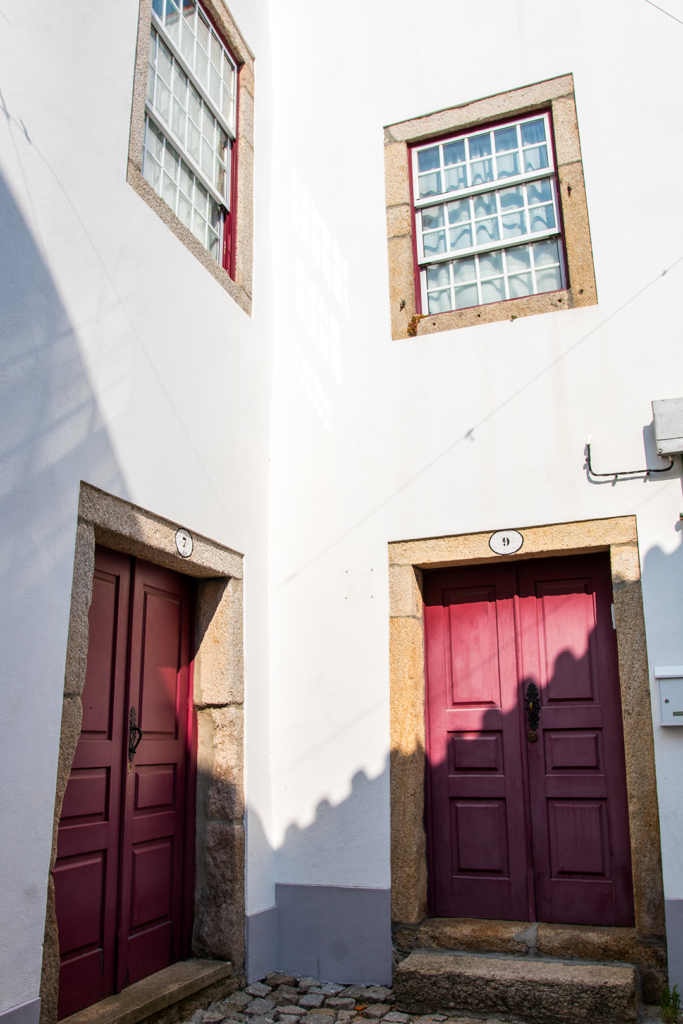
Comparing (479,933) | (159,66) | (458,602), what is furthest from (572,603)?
(159,66)

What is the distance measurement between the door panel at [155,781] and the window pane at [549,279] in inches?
106

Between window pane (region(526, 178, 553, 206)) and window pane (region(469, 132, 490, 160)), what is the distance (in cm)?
39

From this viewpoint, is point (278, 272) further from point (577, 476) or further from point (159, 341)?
point (577, 476)

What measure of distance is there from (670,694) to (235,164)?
3959 mm

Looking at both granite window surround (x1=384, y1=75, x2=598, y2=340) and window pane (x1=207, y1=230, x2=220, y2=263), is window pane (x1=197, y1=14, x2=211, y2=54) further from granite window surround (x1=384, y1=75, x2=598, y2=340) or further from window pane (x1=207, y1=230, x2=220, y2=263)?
granite window surround (x1=384, y1=75, x2=598, y2=340)

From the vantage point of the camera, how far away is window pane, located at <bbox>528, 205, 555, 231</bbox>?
503cm

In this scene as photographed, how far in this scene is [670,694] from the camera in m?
4.03

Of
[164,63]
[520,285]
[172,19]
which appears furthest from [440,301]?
[172,19]

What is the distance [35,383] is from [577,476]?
2.75 meters

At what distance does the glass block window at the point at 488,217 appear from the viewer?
16.5ft

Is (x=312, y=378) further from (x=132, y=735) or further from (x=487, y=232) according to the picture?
(x=132, y=735)

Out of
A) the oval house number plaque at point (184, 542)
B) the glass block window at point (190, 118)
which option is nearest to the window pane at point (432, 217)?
the glass block window at point (190, 118)

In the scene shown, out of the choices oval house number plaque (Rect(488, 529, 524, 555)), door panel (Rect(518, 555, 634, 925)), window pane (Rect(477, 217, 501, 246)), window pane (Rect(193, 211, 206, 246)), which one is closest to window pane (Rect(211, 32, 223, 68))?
window pane (Rect(193, 211, 206, 246))

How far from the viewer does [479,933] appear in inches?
165
